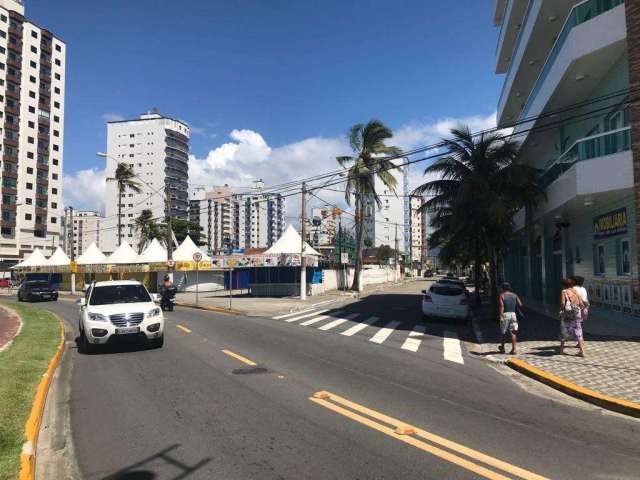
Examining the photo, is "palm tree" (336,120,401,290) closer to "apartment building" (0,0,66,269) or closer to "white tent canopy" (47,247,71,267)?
"white tent canopy" (47,247,71,267)

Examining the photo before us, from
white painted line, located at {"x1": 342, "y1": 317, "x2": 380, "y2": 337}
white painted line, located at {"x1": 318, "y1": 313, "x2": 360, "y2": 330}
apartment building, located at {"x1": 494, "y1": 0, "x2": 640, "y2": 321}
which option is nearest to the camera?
apartment building, located at {"x1": 494, "y1": 0, "x2": 640, "y2": 321}

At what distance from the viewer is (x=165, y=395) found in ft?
23.5

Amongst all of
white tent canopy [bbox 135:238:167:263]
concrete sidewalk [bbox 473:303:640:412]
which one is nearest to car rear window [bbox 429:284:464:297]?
concrete sidewalk [bbox 473:303:640:412]

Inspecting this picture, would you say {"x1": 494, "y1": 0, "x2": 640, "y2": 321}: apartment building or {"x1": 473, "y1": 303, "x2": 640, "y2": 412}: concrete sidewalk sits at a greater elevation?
{"x1": 494, "y1": 0, "x2": 640, "y2": 321}: apartment building

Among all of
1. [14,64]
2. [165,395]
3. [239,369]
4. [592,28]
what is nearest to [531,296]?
[592,28]

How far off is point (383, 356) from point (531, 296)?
2129cm

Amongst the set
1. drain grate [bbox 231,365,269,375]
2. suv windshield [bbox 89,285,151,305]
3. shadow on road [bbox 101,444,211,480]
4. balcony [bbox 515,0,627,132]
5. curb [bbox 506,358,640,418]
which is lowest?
curb [bbox 506,358,640,418]

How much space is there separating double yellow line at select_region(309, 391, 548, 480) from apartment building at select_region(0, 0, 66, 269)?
90.4 m

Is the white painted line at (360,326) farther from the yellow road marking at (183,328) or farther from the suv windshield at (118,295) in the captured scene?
the suv windshield at (118,295)

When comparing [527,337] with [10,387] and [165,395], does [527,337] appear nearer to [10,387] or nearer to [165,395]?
[165,395]

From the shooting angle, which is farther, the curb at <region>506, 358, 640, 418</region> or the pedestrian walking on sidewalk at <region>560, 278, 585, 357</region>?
the pedestrian walking on sidewalk at <region>560, 278, 585, 357</region>

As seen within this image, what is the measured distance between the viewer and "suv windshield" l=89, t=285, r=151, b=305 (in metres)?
11.5

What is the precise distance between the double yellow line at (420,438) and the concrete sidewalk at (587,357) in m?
3.41

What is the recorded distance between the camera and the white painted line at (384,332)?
13.4m
